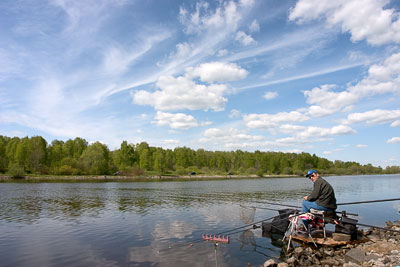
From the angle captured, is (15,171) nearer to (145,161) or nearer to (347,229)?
(145,161)

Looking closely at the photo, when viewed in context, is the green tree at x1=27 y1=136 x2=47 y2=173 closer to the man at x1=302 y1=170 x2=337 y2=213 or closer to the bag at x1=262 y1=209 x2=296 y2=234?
the bag at x1=262 y1=209 x2=296 y2=234

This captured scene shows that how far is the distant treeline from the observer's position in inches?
4028

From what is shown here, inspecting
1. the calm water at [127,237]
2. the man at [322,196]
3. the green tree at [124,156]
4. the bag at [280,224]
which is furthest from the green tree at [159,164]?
the man at [322,196]

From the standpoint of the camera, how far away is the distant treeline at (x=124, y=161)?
10230 centimetres

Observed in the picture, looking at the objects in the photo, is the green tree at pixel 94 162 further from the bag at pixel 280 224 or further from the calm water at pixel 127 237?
the bag at pixel 280 224

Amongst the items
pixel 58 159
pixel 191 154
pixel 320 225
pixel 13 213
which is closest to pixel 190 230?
pixel 320 225

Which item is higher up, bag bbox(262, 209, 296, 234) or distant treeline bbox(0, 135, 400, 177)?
distant treeline bbox(0, 135, 400, 177)

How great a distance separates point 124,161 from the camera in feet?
427

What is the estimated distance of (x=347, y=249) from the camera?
12516 mm

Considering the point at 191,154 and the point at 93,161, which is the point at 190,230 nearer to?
the point at 93,161

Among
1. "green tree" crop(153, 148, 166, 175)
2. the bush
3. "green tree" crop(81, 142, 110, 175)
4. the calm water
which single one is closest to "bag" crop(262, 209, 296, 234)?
Result: the calm water

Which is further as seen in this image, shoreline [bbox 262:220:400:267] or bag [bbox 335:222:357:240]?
bag [bbox 335:222:357:240]

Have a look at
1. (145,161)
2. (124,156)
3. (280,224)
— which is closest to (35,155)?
(124,156)

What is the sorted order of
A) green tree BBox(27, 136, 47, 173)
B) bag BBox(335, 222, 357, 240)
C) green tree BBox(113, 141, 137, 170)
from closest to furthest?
bag BBox(335, 222, 357, 240)
green tree BBox(27, 136, 47, 173)
green tree BBox(113, 141, 137, 170)
